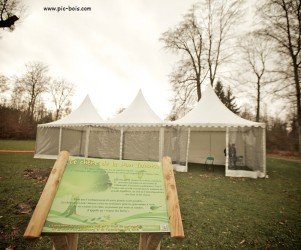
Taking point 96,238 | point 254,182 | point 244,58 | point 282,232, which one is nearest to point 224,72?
point 244,58

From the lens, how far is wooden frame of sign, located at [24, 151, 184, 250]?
5.79ft

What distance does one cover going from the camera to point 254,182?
27.9 feet

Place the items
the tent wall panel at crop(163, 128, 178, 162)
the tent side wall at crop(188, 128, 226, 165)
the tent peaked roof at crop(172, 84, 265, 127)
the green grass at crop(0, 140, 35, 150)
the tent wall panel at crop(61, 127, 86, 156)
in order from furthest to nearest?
the green grass at crop(0, 140, 35, 150) → the tent wall panel at crop(61, 127, 86, 156) → the tent side wall at crop(188, 128, 226, 165) → the tent wall panel at crop(163, 128, 178, 162) → the tent peaked roof at crop(172, 84, 265, 127)

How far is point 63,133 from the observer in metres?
14.1

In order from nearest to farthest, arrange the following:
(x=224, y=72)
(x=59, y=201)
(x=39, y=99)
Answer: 1. (x=59, y=201)
2. (x=224, y=72)
3. (x=39, y=99)

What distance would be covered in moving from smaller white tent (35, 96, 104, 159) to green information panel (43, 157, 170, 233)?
10568 millimetres

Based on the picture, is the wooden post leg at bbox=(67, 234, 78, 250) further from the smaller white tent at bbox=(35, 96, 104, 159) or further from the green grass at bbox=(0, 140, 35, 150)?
the green grass at bbox=(0, 140, 35, 150)

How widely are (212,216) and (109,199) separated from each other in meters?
3.39

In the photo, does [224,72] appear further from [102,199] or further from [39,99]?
[39,99]

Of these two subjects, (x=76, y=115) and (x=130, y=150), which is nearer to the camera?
(x=130, y=150)

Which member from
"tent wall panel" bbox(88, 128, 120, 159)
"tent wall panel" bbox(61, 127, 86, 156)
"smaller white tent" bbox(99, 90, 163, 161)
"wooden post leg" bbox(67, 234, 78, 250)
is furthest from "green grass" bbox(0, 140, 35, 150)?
"wooden post leg" bbox(67, 234, 78, 250)

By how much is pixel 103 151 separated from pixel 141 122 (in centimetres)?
335

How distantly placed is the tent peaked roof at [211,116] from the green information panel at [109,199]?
836 centimetres

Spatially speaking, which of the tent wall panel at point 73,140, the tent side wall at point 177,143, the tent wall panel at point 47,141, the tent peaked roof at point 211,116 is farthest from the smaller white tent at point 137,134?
the tent wall panel at point 47,141
